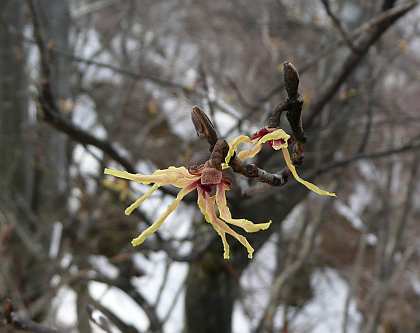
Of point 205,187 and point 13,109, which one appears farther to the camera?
point 13,109

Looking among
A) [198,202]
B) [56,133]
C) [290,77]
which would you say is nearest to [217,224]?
[198,202]

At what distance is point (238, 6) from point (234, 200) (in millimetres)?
4816

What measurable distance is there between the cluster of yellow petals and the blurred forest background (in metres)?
0.20

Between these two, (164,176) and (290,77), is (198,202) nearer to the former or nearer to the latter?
(164,176)

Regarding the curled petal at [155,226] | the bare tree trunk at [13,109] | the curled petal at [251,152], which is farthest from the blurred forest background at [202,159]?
the curled petal at [155,226]

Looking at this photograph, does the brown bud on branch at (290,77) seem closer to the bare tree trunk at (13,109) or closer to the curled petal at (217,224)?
the curled petal at (217,224)

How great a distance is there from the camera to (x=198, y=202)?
0.54 meters

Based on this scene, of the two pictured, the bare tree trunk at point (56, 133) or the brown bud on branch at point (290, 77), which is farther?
the bare tree trunk at point (56, 133)

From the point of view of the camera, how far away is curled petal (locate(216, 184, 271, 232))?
Answer: 0.48m

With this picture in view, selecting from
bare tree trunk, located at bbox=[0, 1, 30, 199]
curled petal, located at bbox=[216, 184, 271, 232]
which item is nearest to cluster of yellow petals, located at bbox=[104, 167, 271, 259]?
curled petal, located at bbox=[216, 184, 271, 232]

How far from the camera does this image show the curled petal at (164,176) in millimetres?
493

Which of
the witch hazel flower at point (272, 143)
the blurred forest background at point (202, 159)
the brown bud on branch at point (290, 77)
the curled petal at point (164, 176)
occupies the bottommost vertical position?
the curled petal at point (164, 176)

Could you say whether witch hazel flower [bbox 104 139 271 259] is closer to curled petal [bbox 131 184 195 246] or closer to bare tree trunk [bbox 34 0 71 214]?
curled petal [bbox 131 184 195 246]

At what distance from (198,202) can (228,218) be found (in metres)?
0.06
